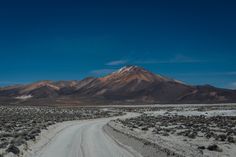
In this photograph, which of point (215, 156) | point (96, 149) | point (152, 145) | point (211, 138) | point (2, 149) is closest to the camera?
point (215, 156)

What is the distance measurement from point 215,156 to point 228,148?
3.65 meters

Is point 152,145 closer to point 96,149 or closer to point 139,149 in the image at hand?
point 139,149

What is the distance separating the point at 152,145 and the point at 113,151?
11.5ft

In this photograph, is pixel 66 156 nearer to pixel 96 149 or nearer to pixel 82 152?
pixel 82 152

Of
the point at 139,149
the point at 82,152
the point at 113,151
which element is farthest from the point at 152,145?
the point at 82,152

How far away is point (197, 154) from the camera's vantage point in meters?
19.5

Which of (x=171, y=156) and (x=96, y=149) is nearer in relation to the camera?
(x=171, y=156)

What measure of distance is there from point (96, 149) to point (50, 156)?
135 inches

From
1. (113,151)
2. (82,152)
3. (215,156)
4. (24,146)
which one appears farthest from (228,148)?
(24,146)

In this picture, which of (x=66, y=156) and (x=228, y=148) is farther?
(x=228, y=148)

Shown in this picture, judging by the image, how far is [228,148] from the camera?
73.4 ft

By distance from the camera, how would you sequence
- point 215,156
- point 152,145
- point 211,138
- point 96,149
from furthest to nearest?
point 211,138 < point 152,145 < point 96,149 < point 215,156

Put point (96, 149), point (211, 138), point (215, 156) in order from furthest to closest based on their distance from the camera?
point (211, 138) < point (96, 149) < point (215, 156)

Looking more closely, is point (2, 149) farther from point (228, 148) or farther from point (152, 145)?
point (228, 148)
